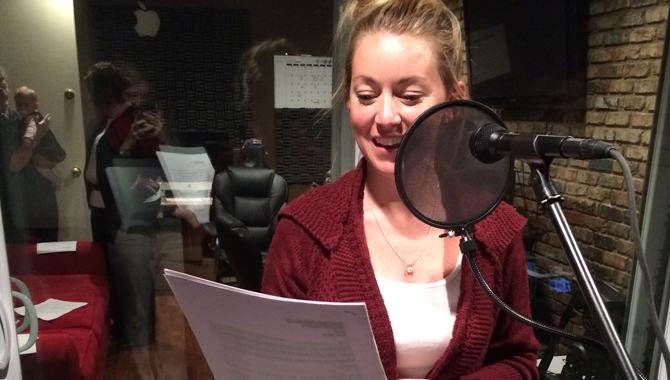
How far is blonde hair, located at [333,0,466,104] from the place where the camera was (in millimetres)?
858

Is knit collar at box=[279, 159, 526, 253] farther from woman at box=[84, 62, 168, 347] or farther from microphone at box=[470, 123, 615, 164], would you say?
woman at box=[84, 62, 168, 347]

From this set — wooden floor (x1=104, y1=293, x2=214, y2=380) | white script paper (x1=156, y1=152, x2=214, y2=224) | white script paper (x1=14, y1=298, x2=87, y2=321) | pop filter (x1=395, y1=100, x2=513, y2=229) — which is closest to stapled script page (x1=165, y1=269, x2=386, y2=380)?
pop filter (x1=395, y1=100, x2=513, y2=229)

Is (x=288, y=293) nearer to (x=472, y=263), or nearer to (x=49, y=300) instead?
(x=472, y=263)

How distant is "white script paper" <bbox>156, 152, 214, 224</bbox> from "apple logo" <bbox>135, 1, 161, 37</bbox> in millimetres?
494

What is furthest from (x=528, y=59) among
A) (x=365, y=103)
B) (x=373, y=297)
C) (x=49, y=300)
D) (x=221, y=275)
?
(x=49, y=300)

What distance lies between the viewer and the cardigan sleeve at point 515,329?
91 cm

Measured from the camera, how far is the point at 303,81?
1864 millimetres

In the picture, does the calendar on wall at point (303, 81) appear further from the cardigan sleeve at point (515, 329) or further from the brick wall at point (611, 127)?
the cardigan sleeve at point (515, 329)

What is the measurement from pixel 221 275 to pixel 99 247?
21.4 inches

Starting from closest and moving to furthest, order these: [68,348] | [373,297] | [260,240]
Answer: [373,297]
[68,348]
[260,240]

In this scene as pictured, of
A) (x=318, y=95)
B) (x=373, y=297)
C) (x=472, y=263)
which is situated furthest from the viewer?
(x=318, y=95)

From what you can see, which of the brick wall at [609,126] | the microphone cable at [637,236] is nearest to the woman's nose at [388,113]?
the microphone cable at [637,236]

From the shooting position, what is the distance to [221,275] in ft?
7.22

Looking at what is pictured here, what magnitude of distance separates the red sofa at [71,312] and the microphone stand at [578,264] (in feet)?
5.11
